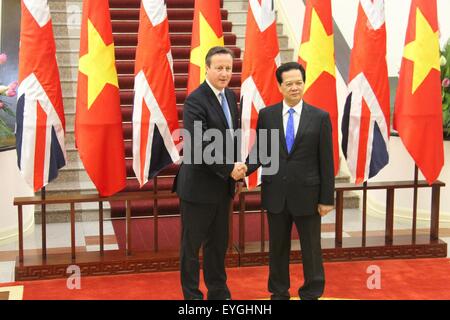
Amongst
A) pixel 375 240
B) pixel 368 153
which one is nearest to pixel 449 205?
pixel 375 240

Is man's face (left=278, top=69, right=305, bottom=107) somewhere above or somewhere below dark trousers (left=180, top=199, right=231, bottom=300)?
above

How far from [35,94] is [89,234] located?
167cm

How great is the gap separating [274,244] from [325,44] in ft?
4.98

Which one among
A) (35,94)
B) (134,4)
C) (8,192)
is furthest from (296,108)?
(134,4)

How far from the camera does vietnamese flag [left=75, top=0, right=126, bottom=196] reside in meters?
4.00

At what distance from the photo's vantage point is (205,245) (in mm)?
3512

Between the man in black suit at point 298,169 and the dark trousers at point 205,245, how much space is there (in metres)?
0.26

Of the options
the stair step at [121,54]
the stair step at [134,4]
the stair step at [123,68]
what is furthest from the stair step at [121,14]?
the stair step at [123,68]

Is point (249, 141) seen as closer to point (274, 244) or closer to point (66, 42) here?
point (274, 244)

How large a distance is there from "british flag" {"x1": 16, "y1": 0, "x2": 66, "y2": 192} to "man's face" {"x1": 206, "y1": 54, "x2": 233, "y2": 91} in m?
1.16

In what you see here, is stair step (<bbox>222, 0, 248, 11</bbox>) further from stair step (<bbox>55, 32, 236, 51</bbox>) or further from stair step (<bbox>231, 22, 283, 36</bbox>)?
stair step (<bbox>55, 32, 236, 51</bbox>)

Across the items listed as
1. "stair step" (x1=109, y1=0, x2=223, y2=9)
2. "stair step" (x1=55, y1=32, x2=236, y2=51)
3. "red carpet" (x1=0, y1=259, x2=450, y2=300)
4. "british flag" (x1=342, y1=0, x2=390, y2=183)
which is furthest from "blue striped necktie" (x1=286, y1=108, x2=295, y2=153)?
"stair step" (x1=109, y1=0, x2=223, y2=9)
